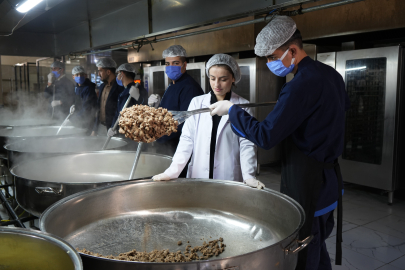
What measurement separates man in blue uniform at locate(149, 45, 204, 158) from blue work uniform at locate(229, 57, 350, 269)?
4.17ft

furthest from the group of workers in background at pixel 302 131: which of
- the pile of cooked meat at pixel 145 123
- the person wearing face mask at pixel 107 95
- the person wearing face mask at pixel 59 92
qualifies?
the person wearing face mask at pixel 59 92

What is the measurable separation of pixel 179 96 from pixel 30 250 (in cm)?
214

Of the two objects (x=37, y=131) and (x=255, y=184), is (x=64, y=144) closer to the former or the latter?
(x=37, y=131)

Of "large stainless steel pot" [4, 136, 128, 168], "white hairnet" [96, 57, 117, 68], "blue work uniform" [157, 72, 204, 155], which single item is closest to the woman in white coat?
"blue work uniform" [157, 72, 204, 155]

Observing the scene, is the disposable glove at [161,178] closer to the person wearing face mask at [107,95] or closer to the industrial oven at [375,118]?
the person wearing face mask at [107,95]

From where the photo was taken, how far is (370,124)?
3.91 metres

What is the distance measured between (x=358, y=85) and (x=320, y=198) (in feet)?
9.54

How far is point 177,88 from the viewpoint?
2838 mm

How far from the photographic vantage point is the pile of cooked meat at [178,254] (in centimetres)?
105

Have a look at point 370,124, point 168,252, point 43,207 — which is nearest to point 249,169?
point 168,252

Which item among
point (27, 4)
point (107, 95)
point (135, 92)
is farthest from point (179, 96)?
point (107, 95)

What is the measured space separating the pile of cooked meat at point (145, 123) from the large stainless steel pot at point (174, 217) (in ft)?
0.78

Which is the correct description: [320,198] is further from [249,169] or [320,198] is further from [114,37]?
[114,37]

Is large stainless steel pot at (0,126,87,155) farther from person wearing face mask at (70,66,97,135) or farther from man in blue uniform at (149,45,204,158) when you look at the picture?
man in blue uniform at (149,45,204,158)
